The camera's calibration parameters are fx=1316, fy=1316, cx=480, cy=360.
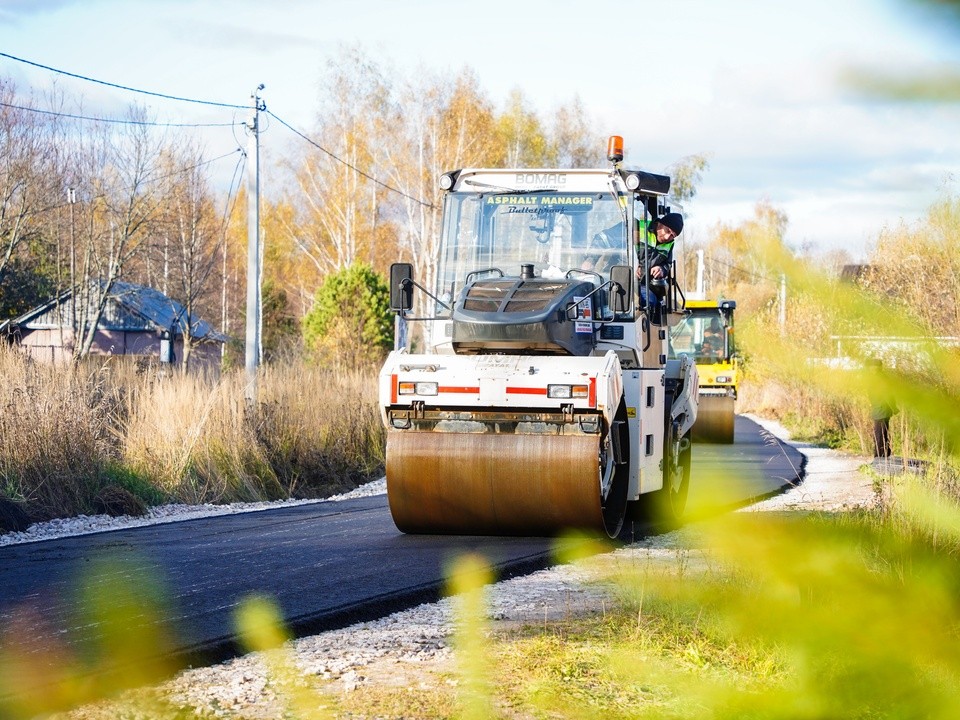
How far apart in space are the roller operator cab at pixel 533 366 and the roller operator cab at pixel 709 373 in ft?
36.9

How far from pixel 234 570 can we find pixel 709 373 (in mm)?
16371

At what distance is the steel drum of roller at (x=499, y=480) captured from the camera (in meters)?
10.2

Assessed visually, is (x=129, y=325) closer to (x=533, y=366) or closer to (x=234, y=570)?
(x=533, y=366)

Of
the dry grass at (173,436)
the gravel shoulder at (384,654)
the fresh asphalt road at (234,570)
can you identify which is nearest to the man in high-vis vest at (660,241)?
the fresh asphalt road at (234,570)

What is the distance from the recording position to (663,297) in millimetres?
12203

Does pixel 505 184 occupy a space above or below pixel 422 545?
above

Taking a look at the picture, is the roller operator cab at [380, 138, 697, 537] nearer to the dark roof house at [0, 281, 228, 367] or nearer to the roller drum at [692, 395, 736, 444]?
the roller drum at [692, 395, 736, 444]

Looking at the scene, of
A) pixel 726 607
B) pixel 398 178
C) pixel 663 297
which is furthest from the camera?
pixel 398 178

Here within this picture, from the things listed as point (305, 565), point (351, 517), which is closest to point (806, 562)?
point (305, 565)

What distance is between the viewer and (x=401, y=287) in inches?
437

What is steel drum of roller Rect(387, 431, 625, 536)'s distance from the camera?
10.2 m

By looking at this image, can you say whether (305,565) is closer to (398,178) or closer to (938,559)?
(938,559)

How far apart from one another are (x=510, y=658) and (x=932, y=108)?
5.51 meters

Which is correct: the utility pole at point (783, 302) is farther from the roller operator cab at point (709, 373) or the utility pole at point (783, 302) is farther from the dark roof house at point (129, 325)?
the dark roof house at point (129, 325)
